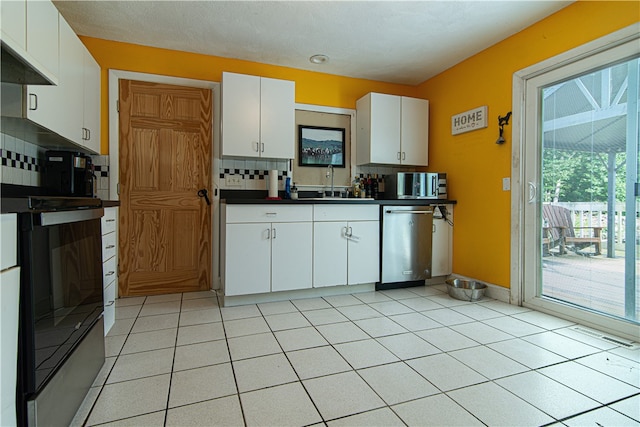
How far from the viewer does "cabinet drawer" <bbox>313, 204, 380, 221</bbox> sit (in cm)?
298

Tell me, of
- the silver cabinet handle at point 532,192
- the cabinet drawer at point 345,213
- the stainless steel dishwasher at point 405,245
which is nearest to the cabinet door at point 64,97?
the cabinet drawer at point 345,213

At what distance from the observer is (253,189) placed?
347 centimetres

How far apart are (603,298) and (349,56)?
3.00m

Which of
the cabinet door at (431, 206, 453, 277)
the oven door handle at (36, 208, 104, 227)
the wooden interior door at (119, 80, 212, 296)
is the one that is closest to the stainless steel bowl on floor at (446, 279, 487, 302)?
the cabinet door at (431, 206, 453, 277)

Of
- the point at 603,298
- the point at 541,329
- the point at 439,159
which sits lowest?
the point at 541,329

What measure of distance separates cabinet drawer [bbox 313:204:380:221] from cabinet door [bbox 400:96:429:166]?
3.14 ft

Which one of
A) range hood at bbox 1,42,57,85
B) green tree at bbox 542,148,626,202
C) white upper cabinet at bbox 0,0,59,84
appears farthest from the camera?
green tree at bbox 542,148,626,202

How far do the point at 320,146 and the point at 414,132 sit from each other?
1.12 metres

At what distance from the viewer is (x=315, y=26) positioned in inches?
110

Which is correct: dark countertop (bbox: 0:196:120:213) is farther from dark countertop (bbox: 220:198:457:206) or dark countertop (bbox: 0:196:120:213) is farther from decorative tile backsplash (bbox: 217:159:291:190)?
decorative tile backsplash (bbox: 217:159:291:190)

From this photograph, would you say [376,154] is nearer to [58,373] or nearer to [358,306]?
[358,306]

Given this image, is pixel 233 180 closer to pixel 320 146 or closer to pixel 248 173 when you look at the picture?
pixel 248 173

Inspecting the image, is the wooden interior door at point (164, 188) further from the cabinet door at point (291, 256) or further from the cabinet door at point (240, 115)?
the cabinet door at point (291, 256)

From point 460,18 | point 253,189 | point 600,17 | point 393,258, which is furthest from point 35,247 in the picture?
point 600,17
